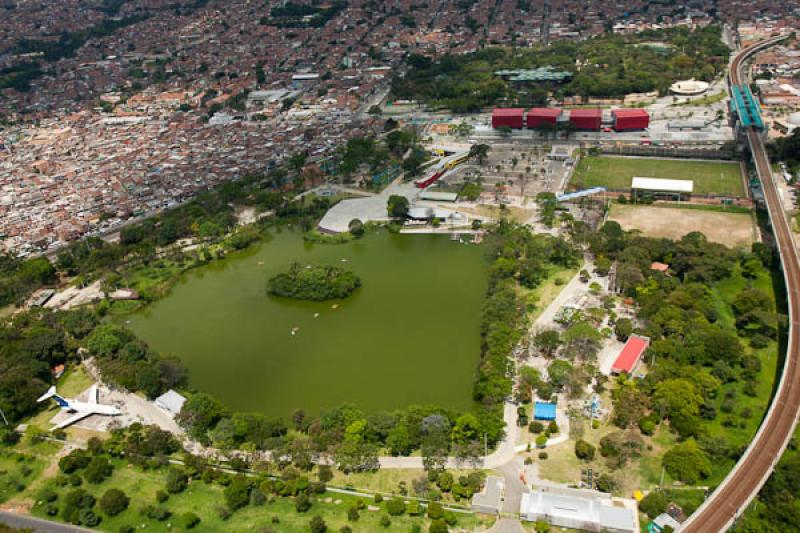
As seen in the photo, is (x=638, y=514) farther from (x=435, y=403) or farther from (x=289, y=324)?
(x=289, y=324)

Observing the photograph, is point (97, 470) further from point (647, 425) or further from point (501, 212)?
point (501, 212)

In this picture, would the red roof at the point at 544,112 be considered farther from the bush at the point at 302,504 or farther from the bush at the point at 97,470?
the bush at the point at 97,470

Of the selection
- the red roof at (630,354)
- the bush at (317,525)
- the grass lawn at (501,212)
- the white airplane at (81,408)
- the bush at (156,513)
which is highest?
the red roof at (630,354)

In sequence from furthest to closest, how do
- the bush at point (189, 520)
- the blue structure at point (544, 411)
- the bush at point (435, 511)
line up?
the blue structure at point (544, 411), the bush at point (189, 520), the bush at point (435, 511)

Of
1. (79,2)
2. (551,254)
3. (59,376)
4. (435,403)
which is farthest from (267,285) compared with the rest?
(79,2)

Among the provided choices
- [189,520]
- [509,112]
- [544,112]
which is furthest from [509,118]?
[189,520]

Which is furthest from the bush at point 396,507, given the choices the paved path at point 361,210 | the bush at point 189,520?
the paved path at point 361,210

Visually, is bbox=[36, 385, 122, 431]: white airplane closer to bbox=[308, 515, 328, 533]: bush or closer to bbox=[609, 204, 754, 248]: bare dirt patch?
bbox=[308, 515, 328, 533]: bush
